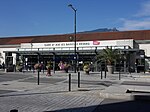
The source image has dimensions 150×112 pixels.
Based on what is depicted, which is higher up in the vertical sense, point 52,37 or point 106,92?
point 52,37

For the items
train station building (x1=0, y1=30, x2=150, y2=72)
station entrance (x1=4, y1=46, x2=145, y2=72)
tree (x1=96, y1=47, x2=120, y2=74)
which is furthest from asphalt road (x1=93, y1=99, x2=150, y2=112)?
train station building (x1=0, y1=30, x2=150, y2=72)

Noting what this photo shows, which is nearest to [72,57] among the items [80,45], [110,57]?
[80,45]

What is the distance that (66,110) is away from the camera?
10.6 meters

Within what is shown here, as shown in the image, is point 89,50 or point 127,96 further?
point 89,50

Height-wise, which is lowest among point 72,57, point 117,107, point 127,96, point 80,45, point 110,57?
point 117,107

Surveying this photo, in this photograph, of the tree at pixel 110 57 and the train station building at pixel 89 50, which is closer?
the tree at pixel 110 57

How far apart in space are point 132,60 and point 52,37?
19475 millimetres

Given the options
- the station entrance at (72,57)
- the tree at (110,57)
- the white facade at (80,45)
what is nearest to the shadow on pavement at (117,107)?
the tree at (110,57)

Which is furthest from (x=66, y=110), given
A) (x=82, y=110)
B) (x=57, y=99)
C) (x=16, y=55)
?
(x=16, y=55)

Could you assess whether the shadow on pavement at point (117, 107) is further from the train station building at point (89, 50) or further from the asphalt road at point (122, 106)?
the train station building at point (89, 50)

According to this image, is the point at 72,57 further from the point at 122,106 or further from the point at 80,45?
the point at 122,106

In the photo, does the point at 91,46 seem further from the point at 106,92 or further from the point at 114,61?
the point at 106,92

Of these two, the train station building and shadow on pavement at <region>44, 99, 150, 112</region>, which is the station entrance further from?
shadow on pavement at <region>44, 99, 150, 112</region>

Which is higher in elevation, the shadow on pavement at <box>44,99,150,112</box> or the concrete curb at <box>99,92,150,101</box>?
the concrete curb at <box>99,92,150,101</box>
